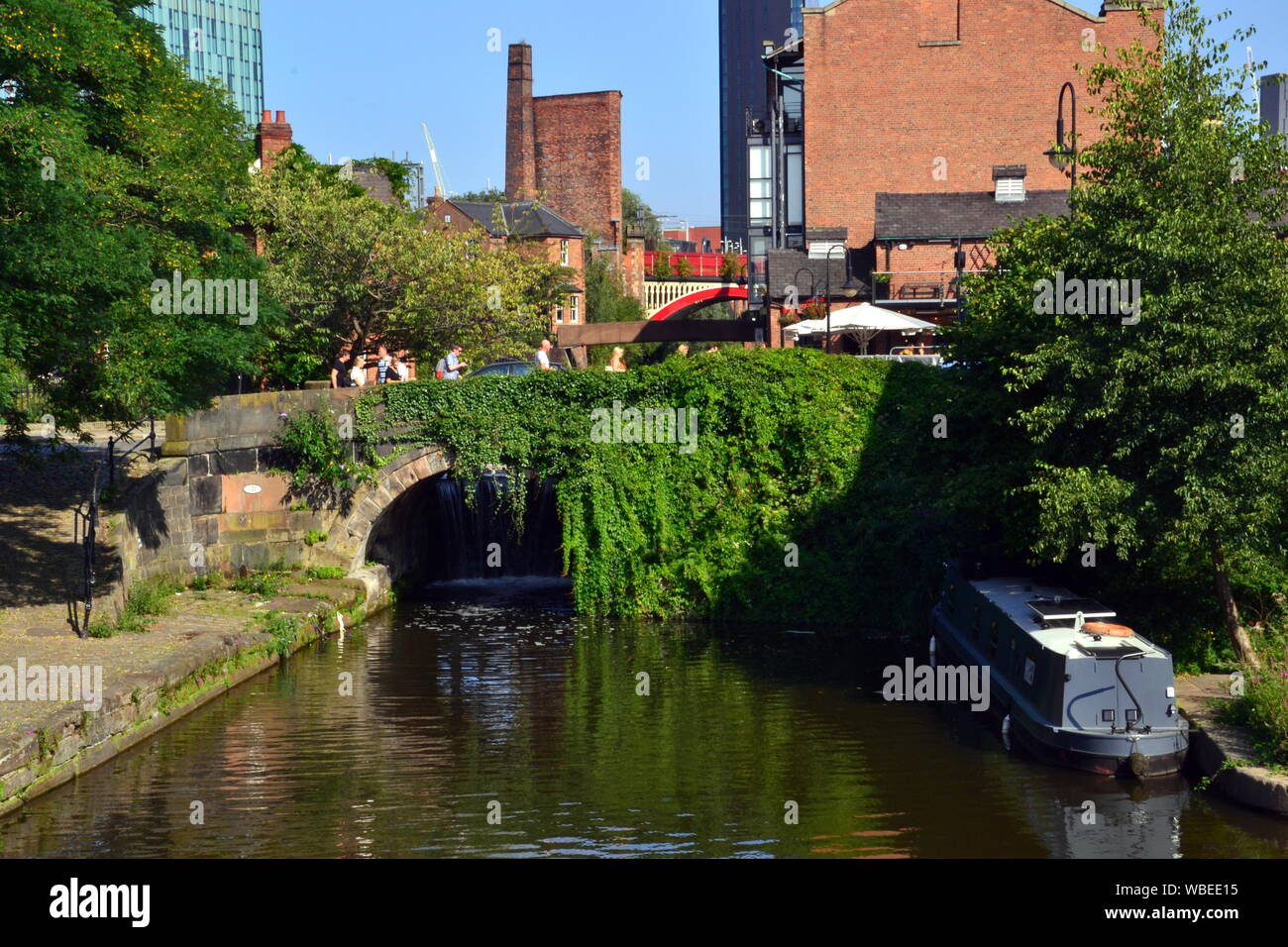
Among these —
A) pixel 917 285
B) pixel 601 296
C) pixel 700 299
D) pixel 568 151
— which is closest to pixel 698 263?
pixel 568 151

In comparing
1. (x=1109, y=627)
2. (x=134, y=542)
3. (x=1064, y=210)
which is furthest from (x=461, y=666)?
(x=1064, y=210)

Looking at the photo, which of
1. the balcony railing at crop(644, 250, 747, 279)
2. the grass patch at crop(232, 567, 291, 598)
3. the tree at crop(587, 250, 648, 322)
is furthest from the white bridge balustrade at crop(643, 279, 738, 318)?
the grass patch at crop(232, 567, 291, 598)

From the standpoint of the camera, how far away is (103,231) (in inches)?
774

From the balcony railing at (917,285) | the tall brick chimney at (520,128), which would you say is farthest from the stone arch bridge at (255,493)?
the tall brick chimney at (520,128)

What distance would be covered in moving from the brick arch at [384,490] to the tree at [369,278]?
22.0 ft

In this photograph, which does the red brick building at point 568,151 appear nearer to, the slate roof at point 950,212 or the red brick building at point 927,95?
the red brick building at point 927,95

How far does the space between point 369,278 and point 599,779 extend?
20511 millimetres

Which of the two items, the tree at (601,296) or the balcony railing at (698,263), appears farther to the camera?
the balcony railing at (698,263)

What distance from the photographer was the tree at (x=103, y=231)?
1816 cm

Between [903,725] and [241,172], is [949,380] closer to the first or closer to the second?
[903,725]

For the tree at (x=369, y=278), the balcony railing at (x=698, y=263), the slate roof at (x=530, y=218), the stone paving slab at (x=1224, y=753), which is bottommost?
the stone paving slab at (x=1224, y=753)

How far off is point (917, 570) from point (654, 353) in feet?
184

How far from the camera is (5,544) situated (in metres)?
25.8

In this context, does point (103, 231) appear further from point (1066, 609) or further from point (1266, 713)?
point (1266, 713)
